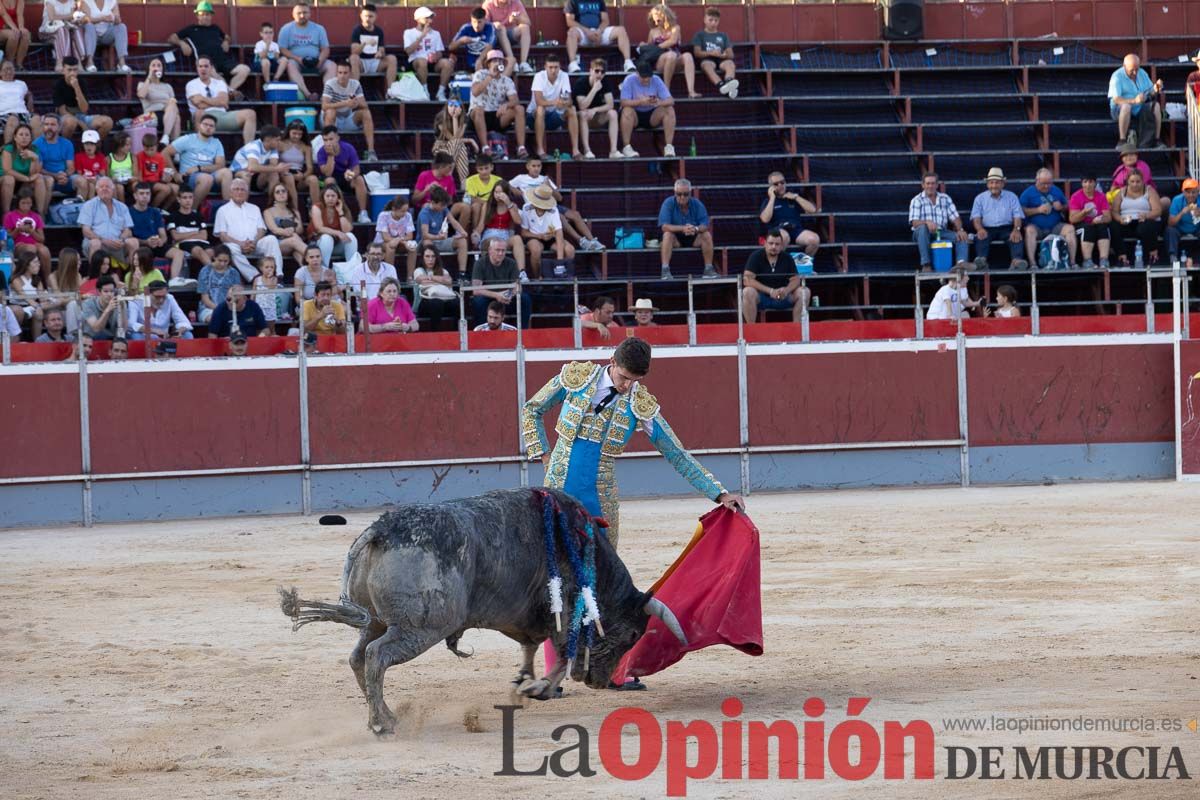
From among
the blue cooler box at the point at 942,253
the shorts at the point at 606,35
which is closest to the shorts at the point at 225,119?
the shorts at the point at 606,35

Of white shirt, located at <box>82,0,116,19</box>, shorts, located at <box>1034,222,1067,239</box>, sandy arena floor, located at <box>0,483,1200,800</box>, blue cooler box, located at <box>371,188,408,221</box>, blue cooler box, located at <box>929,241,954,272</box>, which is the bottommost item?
sandy arena floor, located at <box>0,483,1200,800</box>

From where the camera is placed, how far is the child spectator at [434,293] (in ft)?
41.4

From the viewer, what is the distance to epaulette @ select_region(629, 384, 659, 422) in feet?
19.7

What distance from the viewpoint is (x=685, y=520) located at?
10891mm

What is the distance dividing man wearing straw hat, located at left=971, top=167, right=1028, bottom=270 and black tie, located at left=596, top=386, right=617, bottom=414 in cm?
988

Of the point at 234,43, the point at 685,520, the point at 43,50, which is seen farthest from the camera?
the point at 234,43

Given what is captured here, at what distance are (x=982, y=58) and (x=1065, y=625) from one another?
40.7ft

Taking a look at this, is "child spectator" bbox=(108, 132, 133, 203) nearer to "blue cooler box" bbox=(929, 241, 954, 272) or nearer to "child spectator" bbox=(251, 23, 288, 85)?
"child spectator" bbox=(251, 23, 288, 85)

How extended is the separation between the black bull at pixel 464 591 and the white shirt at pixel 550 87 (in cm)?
1072

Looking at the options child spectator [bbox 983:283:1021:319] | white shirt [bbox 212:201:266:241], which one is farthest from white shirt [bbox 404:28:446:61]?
child spectator [bbox 983:283:1021:319]

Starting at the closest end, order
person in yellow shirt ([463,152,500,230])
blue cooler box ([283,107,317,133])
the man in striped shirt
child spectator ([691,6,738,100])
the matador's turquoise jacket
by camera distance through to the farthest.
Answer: the matador's turquoise jacket → person in yellow shirt ([463,152,500,230]) → the man in striped shirt → blue cooler box ([283,107,317,133]) → child spectator ([691,6,738,100])

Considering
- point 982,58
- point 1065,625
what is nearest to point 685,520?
point 1065,625

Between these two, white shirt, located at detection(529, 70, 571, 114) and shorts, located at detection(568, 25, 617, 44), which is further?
shorts, located at detection(568, 25, 617, 44)

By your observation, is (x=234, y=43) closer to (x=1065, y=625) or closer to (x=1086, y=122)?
(x=1086, y=122)
